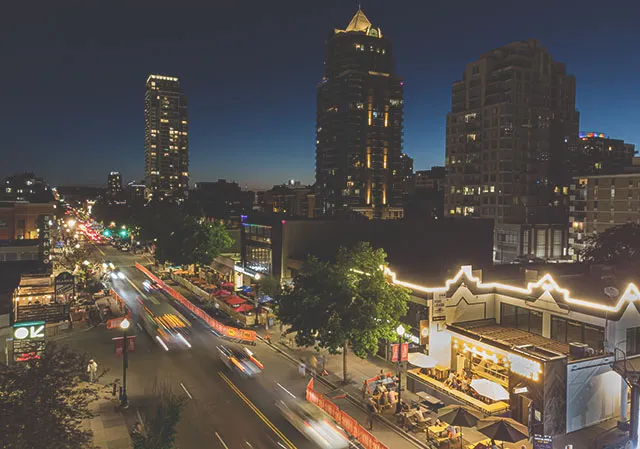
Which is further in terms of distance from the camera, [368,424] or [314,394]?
[314,394]

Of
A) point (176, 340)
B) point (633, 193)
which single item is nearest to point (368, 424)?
point (176, 340)

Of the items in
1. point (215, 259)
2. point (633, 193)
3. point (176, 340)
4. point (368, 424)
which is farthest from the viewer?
point (633, 193)

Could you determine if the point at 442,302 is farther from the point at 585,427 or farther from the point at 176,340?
the point at 176,340

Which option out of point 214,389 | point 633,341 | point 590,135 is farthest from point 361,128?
point 633,341

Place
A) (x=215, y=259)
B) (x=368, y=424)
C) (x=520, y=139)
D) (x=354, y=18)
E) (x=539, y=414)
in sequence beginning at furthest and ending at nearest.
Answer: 1. (x=354, y=18)
2. (x=520, y=139)
3. (x=215, y=259)
4. (x=368, y=424)
5. (x=539, y=414)

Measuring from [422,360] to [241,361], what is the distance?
38.7 ft

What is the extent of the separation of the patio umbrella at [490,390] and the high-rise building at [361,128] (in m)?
117

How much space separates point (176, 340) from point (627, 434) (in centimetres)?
2905

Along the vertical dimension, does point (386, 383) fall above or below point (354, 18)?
below

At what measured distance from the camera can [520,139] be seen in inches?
4240

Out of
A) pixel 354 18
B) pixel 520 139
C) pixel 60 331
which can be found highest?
pixel 354 18

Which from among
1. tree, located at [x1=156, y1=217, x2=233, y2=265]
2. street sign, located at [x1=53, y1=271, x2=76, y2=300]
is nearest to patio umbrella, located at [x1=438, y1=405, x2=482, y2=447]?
street sign, located at [x1=53, y1=271, x2=76, y2=300]

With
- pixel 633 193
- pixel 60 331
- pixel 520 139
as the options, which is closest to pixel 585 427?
pixel 60 331

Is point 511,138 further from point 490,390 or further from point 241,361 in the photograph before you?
point 490,390
